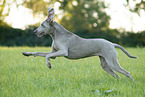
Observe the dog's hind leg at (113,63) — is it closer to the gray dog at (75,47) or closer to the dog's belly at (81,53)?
the gray dog at (75,47)

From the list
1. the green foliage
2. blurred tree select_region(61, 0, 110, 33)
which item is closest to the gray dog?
the green foliage

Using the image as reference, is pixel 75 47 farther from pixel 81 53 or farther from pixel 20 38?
pixel 20 38

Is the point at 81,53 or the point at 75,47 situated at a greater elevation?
the point at 75,47

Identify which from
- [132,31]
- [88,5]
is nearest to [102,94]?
[132,31]

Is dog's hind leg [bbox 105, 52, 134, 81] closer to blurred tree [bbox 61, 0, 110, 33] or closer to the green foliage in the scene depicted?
the green foliage

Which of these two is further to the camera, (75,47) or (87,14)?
(87,14)

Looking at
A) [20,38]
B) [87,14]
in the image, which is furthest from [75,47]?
[87,14]

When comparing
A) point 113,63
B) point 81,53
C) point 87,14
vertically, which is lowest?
point 113,63

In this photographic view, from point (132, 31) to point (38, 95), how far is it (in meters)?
17.4

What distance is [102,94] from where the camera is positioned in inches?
162

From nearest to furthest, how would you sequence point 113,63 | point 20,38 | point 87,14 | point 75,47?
point 113,63
point 75,47
point 20,38
point 87,14

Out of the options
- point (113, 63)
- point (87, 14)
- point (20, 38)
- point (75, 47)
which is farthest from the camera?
point (87, 14)

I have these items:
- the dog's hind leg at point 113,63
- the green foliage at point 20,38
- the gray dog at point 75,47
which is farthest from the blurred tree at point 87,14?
the dog's hind leg at point 113,63

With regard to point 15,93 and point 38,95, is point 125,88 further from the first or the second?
point 15,93
